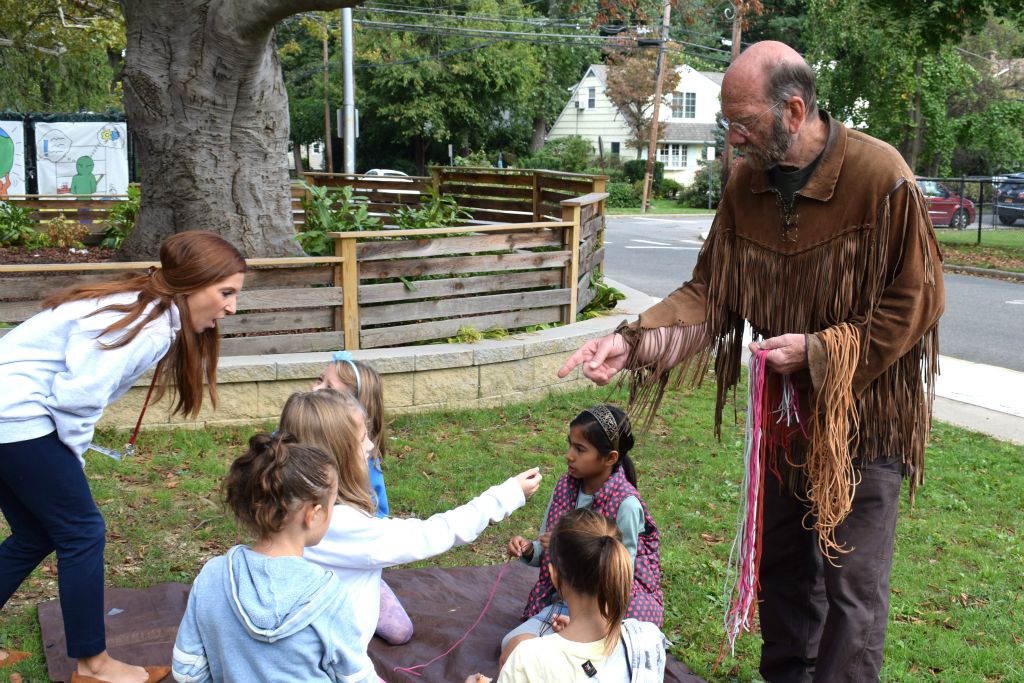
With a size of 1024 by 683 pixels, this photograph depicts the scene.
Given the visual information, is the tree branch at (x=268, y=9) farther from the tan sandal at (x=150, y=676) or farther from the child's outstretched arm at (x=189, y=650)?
the child's outstretched arm at (x=189, y=650)

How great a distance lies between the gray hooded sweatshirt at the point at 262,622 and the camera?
2459mm

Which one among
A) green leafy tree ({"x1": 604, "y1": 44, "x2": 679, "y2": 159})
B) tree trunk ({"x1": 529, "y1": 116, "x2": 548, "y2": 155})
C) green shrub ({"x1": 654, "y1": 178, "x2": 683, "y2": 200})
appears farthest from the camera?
tree trunk ({"x1": 529, "y1": 116, "x2": 548, "y2": 155})

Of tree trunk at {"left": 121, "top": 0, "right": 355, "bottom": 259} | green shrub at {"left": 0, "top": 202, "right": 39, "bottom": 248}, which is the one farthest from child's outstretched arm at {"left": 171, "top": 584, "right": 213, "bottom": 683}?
green shrub at {"left": 0, "top": 202, "right": 39, "bottom": 248}

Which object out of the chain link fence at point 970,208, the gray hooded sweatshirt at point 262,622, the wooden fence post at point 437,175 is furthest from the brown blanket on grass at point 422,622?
the chain link fence at point 970,208

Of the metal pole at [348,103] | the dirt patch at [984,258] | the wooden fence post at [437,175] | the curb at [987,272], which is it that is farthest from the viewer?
the metal pole at [348,103]

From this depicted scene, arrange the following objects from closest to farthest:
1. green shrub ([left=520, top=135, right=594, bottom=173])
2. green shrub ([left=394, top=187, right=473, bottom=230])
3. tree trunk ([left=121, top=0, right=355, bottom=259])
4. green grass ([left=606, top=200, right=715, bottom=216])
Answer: tree trunk ([left=121, top=0, right=355, bottom=259]), green shrub ([left=394, top=187, right=473, bottom=230]), green grass ([left=606, top=200, right=715, bottom=216]), green shrub ([left=520, top=135, right=594, bottom=173])

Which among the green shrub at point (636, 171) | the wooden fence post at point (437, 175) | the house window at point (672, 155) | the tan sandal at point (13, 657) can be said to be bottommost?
the tan sandal at point (13, 657)

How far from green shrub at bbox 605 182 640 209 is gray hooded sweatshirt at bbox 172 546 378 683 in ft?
127

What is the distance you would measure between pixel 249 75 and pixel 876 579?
19.5 feet

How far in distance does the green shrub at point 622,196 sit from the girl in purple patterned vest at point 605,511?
37.3 m

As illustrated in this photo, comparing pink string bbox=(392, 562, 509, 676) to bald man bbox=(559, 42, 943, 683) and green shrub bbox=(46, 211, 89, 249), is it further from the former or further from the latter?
green shrub bbox=(46, 211, 89, 249)

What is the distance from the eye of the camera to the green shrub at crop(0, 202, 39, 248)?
9.60 metres

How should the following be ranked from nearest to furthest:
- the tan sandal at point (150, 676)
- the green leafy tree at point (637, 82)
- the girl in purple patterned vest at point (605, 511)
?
the tan sandal at point (150, 676), the girl in purple patterned vest at point (605, 511), the green leafy tree at point (637, 82)

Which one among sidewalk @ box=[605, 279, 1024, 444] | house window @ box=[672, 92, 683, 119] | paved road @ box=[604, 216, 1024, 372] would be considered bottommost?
sidewalk @ box=[605, 279, 1024, 444]
